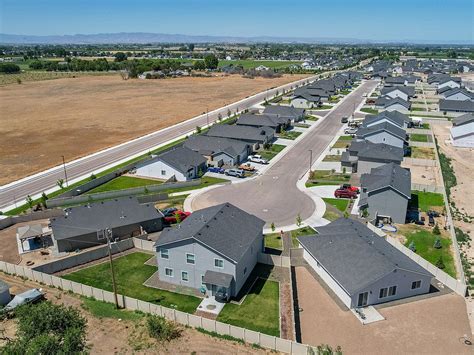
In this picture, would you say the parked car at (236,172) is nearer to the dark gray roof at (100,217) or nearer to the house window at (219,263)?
the dark gray roof at (100,217)

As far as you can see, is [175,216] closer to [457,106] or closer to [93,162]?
[93,162]

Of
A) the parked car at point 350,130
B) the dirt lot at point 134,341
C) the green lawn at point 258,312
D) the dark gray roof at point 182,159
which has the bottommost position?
the green lawn at point 258,312

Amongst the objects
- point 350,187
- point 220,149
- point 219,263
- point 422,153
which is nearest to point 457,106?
point 422,153

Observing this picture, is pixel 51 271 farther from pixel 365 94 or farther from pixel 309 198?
pixel 365 94

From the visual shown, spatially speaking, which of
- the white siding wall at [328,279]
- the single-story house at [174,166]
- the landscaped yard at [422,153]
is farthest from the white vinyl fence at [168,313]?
the landscaped yard at [422,153]

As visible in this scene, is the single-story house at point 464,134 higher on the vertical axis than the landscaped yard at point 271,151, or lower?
higher

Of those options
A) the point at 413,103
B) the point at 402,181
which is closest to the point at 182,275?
the point at 402,181

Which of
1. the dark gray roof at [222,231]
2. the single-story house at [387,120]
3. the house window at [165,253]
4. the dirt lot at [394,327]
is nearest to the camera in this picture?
the dirt lot at [394,327]
